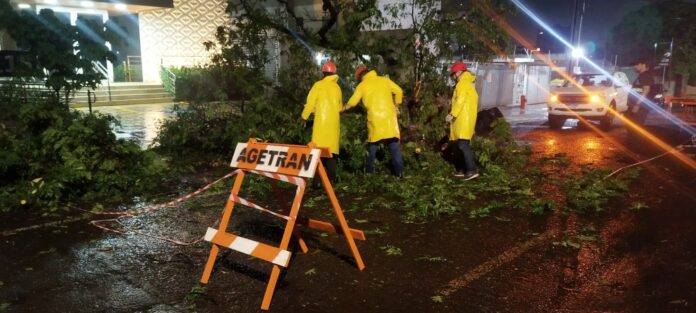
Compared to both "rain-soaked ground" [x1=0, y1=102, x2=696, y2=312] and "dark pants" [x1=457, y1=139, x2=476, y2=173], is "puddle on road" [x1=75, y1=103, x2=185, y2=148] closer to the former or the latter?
"rain-soaked ground" [x1=0, y1=102, x2=696, y2=312]

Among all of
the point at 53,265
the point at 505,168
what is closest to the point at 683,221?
the point at 505,168

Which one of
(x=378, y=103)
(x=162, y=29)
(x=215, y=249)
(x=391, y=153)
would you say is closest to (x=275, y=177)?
(x=215, y=249)

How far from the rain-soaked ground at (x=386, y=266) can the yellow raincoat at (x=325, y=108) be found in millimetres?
1005

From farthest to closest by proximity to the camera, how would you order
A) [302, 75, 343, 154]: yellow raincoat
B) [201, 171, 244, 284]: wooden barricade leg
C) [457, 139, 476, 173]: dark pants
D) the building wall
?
1. the building wall
2. [457, 139, 476, 173]: dark pants
3. [302, 75, 343, 154]: yellow raincoat
4. [201, 171, 244, 284]: wooden barricade leg

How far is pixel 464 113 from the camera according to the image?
8117mm

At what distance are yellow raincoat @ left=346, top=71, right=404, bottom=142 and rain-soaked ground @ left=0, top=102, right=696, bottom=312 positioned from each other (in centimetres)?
149

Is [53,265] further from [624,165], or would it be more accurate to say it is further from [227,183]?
[624,165]

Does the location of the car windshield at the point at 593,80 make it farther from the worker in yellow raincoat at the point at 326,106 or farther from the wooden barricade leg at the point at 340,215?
the wooden barricade leg at the point at 340,215

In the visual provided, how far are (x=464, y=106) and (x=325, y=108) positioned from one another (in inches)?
89.3

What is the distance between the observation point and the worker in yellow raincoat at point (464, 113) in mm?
8031

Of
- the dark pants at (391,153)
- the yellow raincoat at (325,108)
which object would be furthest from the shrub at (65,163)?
the dark pants at (391,153)

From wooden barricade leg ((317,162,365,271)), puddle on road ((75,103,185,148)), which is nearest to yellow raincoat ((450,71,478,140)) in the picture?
wooden barricade leg ((317,162,365,271))

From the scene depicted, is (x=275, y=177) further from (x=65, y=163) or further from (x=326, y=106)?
(x=65, y=163)

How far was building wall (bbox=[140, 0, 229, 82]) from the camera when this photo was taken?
23.5 m
